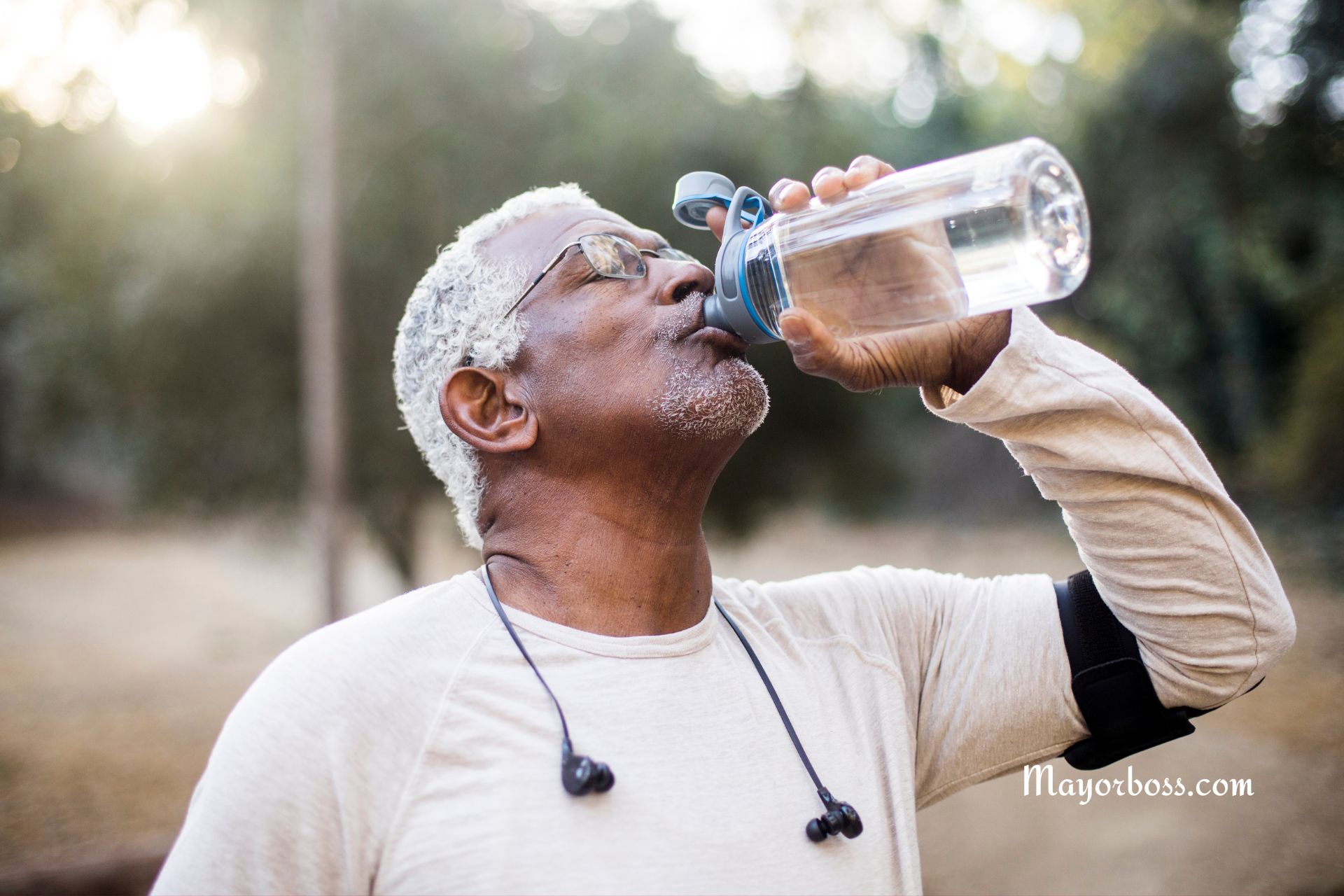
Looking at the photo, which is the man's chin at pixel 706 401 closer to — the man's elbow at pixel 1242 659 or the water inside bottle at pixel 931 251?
the water inside bottle at pixel 931 251

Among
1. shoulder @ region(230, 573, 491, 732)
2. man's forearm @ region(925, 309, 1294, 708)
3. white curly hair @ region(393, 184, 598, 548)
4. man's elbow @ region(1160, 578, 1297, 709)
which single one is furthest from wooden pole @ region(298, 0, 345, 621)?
man's elbow @ region(1160, 578, 1297, 709)

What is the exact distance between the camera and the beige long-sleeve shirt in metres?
1.28

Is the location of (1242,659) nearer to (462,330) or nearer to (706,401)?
(706,401)

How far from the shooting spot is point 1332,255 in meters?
11.9

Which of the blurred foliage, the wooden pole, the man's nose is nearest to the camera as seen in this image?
the man's nose

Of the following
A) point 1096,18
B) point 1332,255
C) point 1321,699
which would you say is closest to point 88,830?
point 1321,699

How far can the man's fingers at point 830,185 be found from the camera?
5.08 feet

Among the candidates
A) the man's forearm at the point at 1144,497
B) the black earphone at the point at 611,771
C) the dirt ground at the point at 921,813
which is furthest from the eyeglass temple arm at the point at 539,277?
the dirt ground at the point at 921,813

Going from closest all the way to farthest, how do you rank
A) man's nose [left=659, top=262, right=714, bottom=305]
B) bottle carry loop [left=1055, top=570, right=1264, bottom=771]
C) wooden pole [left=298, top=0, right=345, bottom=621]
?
1. bottle carry loop [left=1055, top=570, right=1264, bottom=771]
2. man's nose [left=659, top=262, right=714, bottom=305]
3. wooden pole [left=298, top=0, right=345, bottom=621]

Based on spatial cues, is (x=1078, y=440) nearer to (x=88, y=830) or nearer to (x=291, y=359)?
(x=88, y=830)

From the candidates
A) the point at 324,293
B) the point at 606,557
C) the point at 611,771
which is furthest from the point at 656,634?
the point at 324,293

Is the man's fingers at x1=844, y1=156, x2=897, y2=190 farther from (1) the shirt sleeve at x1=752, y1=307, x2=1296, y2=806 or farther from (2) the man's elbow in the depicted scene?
(2) the man's elbow

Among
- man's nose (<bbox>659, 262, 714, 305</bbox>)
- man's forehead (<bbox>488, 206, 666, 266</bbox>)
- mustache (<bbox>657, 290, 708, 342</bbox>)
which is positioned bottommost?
mustache (<bbox>657, 290, 708, 342</bbox>)

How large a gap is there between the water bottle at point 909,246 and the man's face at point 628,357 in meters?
0.08
